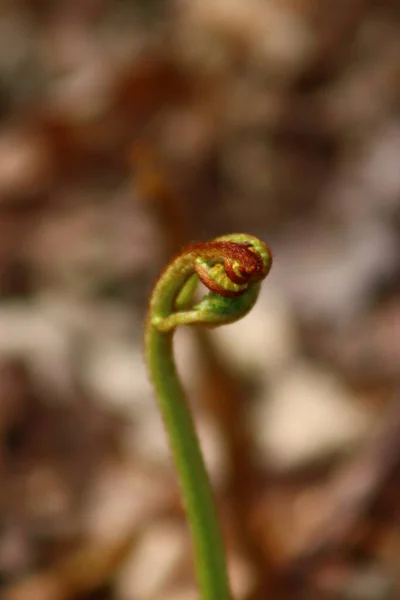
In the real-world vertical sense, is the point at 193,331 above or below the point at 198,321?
above

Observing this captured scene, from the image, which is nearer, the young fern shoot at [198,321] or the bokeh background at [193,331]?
the young fern shoot at [198,321]

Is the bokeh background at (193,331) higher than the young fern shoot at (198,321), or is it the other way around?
the bokeh background at (193,331)

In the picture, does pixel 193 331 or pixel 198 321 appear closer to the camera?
pixel 198 321

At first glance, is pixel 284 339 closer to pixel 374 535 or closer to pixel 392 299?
pixel 392 299
